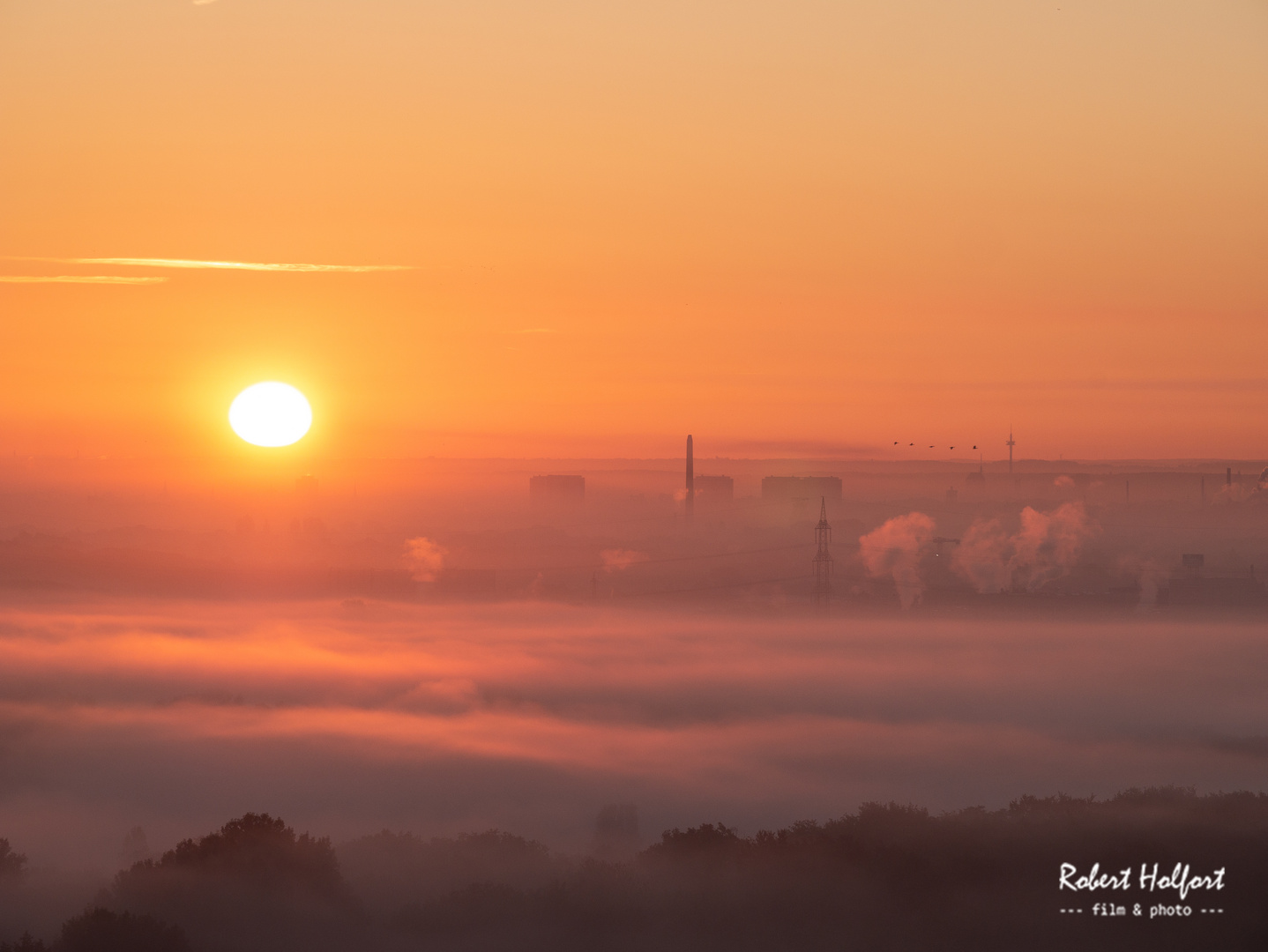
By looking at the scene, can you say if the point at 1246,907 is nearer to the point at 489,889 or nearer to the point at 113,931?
the point at 489,889

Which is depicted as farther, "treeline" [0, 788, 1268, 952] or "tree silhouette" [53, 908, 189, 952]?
"treeline" [0, 788, 1268, 952]

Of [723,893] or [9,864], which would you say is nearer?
[723,893]

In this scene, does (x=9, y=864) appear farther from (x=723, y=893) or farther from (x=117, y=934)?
(x=723, y=893)

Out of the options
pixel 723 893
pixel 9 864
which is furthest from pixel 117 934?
pixel 9 864

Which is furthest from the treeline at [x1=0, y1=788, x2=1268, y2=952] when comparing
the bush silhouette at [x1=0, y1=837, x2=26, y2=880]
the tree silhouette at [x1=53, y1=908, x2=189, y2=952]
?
the bush silhouette at [x1=0, y1=837, x2=26, y2=880]

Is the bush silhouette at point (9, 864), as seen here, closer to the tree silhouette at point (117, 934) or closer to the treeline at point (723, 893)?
the treeline at point (723, 893)

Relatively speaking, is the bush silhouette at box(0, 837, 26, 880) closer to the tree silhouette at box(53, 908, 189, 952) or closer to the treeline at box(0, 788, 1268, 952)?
the treeline at box(0, 788, 1268, 952)

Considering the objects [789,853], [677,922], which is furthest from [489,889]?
[789,853]

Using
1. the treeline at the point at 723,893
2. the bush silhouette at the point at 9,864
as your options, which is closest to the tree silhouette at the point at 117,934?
the treeline at the point at 723,893
